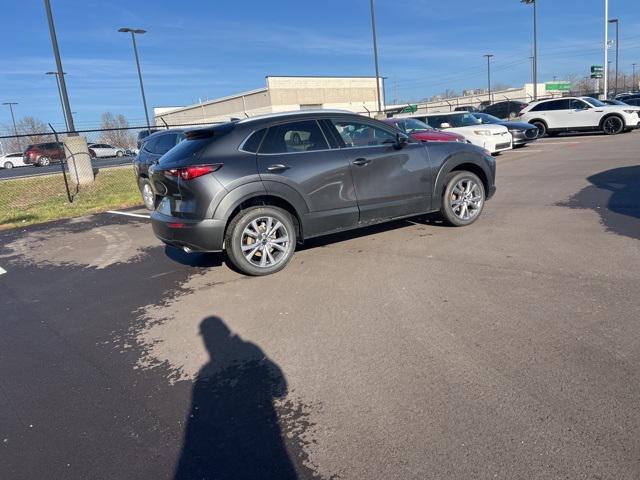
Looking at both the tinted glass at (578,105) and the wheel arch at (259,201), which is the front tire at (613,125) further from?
the wheel arch at (259,201)

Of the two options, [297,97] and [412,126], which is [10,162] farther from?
[412,126]

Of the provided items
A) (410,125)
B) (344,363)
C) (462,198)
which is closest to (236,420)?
(344,363)

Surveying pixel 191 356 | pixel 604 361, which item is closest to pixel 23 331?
pixel 191 356

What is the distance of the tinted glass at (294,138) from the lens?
5504 mm

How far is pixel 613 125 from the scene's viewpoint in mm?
20531

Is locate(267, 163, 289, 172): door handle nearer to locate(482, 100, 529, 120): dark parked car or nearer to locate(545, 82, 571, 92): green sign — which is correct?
locate(482, 100, 529, 120): dark parked car

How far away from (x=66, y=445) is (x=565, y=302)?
3793 mm

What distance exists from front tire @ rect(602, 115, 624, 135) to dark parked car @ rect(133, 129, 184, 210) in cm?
1854

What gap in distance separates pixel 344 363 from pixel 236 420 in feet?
2.92

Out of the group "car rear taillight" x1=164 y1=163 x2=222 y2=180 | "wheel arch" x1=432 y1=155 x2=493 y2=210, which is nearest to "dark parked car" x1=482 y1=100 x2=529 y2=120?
"wheel arch" x1=432 y1=155 x2=493 y2=210

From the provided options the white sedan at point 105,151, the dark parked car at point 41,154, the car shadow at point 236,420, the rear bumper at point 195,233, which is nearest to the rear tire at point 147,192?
the rear bumper at point 195,233

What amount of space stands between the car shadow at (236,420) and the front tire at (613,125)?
21872 mm

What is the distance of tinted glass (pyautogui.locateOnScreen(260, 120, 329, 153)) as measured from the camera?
18.1 ft

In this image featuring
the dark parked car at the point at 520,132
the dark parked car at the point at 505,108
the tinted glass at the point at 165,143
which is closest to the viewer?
the tinted glass at the point at 165,143
